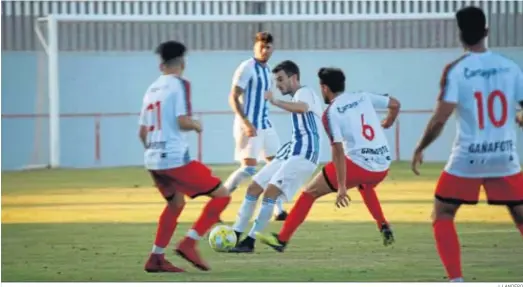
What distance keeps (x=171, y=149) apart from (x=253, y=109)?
196 inches

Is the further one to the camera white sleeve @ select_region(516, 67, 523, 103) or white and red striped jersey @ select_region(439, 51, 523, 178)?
white sleeve @ select_region(516, 67, 523, 103)

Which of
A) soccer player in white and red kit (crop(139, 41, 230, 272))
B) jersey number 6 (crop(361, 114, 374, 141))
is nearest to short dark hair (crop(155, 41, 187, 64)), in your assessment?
soccer player in white and red kit (crop(139, 41, 230, 272))

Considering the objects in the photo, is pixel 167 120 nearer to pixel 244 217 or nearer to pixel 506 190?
pixel 244 217

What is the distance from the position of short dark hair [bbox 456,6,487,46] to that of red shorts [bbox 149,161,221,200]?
9.12 feet

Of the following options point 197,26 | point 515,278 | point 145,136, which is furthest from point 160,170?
point 197,26

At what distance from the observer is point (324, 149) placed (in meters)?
32.1

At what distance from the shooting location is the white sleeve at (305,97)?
1502 cm

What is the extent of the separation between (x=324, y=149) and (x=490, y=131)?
2100 centimetres

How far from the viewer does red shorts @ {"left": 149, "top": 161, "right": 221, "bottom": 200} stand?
12859 mm

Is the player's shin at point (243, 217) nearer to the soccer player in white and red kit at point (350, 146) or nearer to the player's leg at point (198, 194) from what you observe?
the soccer player in white and red kit at point (350, 146)

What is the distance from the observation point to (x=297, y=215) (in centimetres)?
1421

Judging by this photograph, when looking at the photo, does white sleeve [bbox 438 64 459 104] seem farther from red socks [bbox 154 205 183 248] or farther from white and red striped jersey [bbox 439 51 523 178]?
red socks [bbox 154 205 183 248]

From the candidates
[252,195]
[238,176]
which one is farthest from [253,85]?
[252,195]

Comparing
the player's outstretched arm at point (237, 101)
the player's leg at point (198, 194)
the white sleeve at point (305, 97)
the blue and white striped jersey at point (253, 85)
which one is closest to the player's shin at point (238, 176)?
the blue and white striped jersey at point (253, 85)
